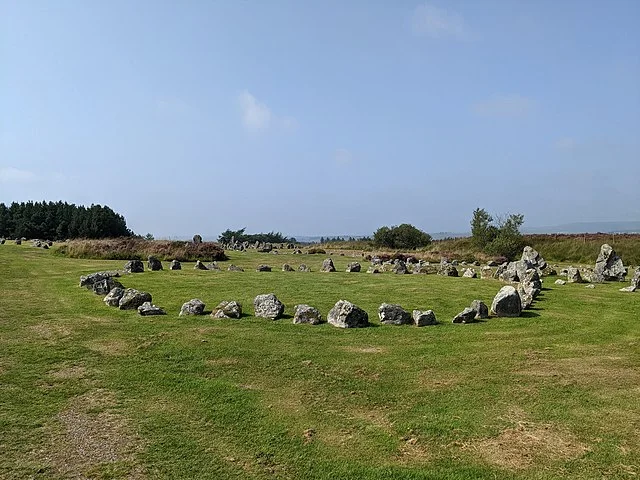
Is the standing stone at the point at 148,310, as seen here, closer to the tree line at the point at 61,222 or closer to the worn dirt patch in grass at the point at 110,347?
the worn dirt patch in grass at the point at 110,347

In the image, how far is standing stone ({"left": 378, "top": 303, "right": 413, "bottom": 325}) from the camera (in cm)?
1273

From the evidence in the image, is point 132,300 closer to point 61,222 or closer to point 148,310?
point 148,310

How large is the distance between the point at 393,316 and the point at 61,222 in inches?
2604

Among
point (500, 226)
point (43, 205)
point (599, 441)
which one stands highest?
point (43, 205)

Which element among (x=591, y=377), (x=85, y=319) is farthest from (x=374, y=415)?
(x=85, y=319)

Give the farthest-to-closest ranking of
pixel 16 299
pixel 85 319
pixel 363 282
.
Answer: pixel 363 282, pixel 16 299, pixel 85 319

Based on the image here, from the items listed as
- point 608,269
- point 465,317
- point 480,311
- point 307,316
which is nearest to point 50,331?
point 307,316

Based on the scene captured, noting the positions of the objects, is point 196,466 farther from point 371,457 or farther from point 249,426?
point 371,457

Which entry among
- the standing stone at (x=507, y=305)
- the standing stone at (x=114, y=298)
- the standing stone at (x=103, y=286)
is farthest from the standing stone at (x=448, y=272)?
the standing stone at (x=114, y=298)

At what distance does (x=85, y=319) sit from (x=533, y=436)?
1099cm

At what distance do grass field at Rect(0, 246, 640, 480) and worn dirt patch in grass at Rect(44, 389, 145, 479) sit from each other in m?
0.02

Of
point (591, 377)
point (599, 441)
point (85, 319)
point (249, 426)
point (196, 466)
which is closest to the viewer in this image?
point (196, 466)

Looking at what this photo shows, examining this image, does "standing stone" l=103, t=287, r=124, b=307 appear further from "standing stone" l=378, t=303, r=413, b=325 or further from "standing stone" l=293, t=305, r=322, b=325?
"standing stone" l=378, t=303, r=413, b=325

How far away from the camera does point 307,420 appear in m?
6.91
